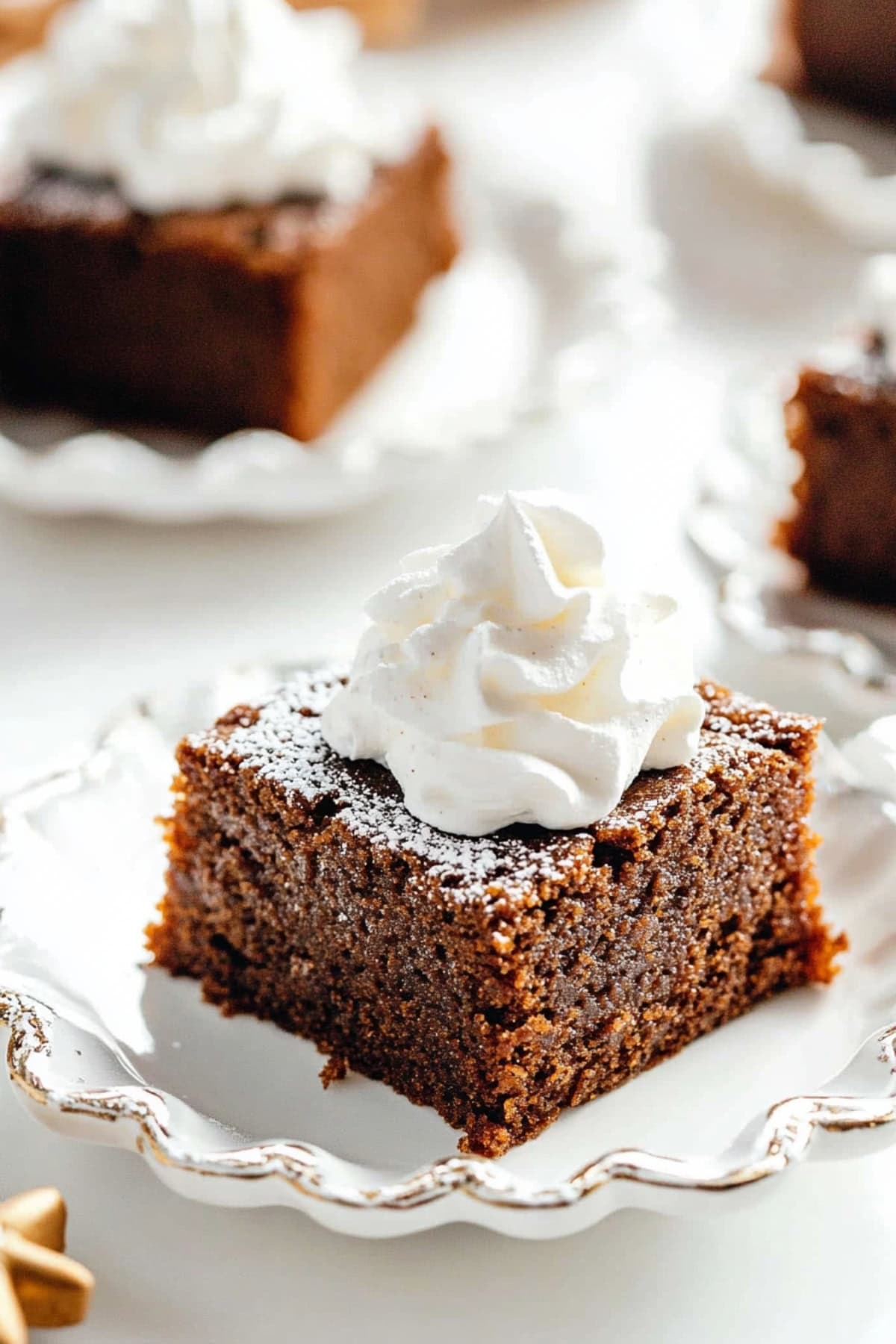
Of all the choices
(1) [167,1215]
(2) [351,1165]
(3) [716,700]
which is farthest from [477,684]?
(1) [167,1215]

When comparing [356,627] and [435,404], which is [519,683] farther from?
[435,404]

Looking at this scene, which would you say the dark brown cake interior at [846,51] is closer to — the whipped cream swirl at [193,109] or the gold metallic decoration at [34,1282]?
the whipped cream swirl at [193,109]

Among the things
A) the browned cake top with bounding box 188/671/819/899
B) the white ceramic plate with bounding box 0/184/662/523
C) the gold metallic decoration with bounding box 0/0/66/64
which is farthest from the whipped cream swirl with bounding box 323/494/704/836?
the gold metallic decoration with bounding box 0/0/66/64

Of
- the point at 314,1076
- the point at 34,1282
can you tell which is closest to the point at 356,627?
the point at 314,1076

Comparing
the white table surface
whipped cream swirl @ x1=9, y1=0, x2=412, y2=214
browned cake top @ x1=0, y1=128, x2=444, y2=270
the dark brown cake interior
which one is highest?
the dark brown cake interior

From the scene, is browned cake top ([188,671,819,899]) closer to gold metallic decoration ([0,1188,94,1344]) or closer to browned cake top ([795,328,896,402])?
gold metallic decoration ([0,1188,94,1344])

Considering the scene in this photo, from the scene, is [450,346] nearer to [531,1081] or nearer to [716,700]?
[716,700]
